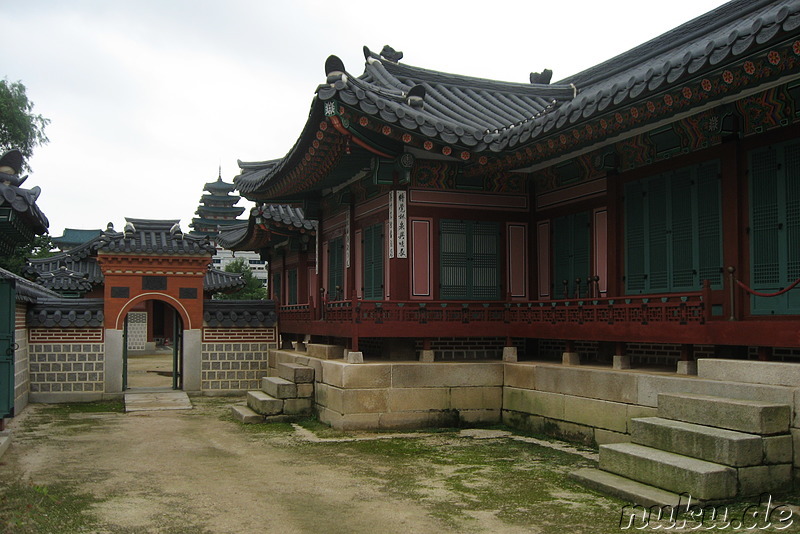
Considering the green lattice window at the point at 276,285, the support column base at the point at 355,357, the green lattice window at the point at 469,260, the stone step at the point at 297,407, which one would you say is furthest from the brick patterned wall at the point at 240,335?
the green lattice window at the point at 276,285

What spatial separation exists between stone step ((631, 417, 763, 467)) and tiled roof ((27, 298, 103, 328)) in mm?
12483

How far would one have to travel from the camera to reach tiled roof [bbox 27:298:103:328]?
51.7 feet

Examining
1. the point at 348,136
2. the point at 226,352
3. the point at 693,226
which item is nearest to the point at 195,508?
the point at 348,136

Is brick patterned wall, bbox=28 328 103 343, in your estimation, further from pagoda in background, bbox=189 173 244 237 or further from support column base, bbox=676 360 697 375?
pagoda in background, bbox=189 173 244 237

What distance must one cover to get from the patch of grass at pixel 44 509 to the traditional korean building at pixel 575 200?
5041mm

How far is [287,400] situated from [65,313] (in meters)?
6.44

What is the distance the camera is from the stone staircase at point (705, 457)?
6430 mm

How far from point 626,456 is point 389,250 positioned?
243 inches

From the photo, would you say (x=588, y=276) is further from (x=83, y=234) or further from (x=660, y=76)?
(x=83, y=234)

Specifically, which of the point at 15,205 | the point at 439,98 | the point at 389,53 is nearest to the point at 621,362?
the point at 439,98

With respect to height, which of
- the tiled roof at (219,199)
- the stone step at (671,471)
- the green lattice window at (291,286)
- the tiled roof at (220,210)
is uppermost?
the tiled roof at (219,199)

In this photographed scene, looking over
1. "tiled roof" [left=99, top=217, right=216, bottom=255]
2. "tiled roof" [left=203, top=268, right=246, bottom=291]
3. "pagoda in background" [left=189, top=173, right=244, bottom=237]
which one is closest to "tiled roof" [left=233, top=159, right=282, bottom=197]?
"tiled roof" [left=99, top=217, right=216, bottom=255]

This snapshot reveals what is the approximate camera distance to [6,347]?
9.62 m

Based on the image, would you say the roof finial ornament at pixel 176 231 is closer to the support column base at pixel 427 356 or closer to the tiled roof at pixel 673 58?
the support column base at pixel 427 356
